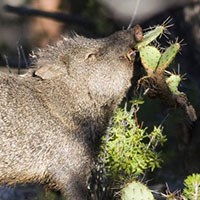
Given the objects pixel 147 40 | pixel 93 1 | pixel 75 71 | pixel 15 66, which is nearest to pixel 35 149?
pixel 75 71

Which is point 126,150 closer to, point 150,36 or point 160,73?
point 160,73

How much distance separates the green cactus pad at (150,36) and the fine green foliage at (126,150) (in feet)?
1.73

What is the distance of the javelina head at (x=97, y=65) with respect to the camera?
5.56 metres

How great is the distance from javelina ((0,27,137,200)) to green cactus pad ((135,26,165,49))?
0.10 metres

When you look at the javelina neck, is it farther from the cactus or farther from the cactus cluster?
the cactus

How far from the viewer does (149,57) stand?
5.36 metres

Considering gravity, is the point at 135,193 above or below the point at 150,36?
below

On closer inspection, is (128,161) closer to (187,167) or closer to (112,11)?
(187,167)

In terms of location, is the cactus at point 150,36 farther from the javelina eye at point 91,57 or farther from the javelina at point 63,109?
the javelina eye at point 91,57

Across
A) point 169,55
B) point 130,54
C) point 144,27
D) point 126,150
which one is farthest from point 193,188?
point 144,27

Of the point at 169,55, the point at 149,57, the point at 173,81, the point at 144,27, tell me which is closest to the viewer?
the point at 169,55

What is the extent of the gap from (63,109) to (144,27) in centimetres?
267

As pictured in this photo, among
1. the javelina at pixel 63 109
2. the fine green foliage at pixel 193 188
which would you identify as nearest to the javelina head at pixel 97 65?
the javelina at pixel 63 109

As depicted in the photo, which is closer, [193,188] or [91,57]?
[193,188]
